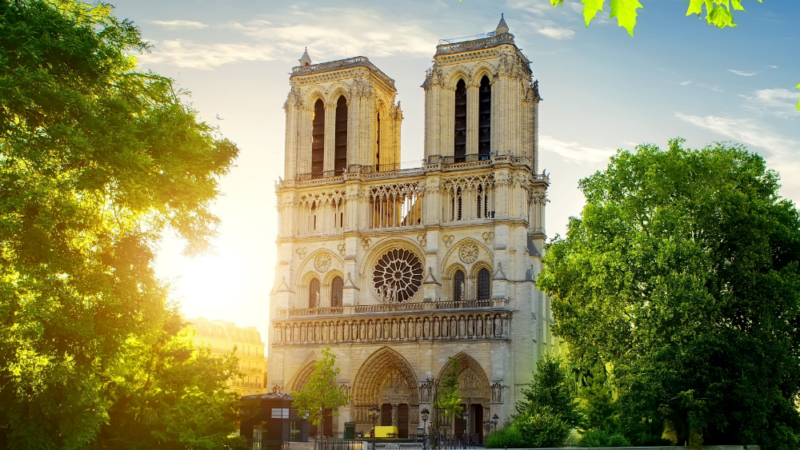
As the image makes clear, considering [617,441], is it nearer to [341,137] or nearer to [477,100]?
[477,100]

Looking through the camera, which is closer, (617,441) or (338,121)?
(617,441)

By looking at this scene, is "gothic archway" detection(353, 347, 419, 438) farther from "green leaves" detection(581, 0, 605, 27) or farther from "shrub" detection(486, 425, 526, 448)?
"green leaves" detection(581, 0, 605, 27)

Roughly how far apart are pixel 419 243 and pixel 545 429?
16378mm

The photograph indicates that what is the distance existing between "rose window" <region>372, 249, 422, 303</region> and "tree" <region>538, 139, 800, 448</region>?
47.1 feet

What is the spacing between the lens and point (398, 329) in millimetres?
48375

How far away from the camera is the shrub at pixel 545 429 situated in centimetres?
3584

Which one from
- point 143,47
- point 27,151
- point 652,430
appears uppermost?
point 143,47

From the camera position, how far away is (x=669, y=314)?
104ft

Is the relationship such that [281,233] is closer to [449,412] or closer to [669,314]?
[449,412]

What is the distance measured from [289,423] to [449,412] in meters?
11.9

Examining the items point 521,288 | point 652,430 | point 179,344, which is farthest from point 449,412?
point 179,344

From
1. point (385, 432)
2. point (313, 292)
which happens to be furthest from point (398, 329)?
point (313, 292)

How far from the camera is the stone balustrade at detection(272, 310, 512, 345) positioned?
46.6 metres

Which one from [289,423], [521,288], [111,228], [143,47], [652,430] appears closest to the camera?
[111,228]
